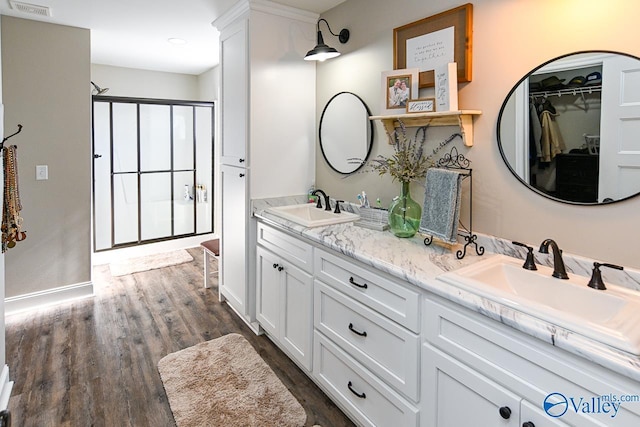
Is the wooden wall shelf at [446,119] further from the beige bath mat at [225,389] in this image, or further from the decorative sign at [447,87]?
the beige bath mat at [225,389]

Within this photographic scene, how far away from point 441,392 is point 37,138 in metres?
3.45

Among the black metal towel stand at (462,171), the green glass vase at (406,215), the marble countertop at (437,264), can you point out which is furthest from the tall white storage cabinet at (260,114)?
the black metal towel stand at (462,171)

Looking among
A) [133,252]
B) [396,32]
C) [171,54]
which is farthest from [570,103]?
[133,252]

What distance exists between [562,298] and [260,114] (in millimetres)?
2128

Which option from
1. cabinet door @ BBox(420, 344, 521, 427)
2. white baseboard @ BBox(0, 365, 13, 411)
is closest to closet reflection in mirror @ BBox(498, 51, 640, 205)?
cabinet door @ BBox(420, 344, 521, 427)

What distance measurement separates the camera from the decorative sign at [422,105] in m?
1.95

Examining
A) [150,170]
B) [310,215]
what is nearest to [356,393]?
[310,215]

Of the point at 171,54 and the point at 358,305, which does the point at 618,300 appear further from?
the point at 171,54

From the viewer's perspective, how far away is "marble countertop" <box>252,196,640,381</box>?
98 centimetres

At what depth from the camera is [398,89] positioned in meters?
2.16

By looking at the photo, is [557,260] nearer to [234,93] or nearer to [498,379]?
[498,379]

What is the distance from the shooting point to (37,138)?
3.16 meters

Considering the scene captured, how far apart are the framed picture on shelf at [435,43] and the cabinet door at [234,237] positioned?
134 cm

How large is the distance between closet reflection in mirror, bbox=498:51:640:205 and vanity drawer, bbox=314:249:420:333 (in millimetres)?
730
